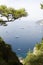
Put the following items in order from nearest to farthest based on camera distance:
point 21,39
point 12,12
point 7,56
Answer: point 7,56 < point 12,12 < point 21,39

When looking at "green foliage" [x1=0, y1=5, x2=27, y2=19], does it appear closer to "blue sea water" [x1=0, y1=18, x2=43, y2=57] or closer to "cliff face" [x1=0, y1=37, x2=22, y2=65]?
"cliff face" [x1=0, y1=37, x2=22, y2=65]

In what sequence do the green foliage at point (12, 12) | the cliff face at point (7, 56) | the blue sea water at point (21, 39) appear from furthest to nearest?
the blue sea water at point (21, 39) → the green foliage at point (12, 12) → the cliff face at point (7, 56)

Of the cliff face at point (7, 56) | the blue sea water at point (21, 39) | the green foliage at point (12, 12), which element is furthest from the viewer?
the blue sea water at point (21, 39)

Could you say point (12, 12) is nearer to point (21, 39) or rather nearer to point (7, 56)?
point (7, 56)

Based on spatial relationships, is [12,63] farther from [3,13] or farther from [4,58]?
[3,13]

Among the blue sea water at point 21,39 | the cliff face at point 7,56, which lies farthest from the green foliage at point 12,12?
the blue sea water at point 21,39

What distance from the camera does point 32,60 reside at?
12.5m

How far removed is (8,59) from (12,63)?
0.24 m

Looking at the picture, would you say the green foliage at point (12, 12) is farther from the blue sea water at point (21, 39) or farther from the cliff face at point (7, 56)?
the blue sea water at point (21, 39)

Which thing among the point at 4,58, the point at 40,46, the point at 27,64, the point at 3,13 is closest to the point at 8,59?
the point at 4,58

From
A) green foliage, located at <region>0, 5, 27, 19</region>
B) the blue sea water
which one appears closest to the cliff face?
green foliage, located at <region>0, 5, 27, 19</region>

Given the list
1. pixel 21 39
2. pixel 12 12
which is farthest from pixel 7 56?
pixel 21 39

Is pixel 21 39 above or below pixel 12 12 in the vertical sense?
below

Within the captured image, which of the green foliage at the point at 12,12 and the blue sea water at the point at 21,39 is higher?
the green foliage at the point at 12,12
